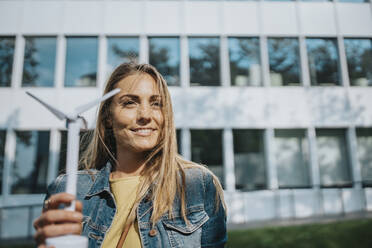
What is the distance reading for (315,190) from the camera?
31.7 feet

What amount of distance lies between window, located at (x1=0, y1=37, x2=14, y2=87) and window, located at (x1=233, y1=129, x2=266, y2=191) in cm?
931

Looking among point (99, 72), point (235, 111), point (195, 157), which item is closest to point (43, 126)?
point (99, 72)

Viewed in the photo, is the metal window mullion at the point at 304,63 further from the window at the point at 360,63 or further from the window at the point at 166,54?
the window at the point at 166,54

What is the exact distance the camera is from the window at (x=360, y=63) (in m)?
7.44

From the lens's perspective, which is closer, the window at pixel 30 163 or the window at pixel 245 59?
the window at pixel 30 163

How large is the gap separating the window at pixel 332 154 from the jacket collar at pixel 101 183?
10.5 metres

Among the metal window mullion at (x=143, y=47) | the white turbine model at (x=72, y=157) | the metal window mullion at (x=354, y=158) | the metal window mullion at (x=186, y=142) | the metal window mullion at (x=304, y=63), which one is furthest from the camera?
the metal window mullion at (x=304, y=63)

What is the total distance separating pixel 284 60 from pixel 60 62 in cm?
939

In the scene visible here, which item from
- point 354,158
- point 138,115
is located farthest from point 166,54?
point 138,115

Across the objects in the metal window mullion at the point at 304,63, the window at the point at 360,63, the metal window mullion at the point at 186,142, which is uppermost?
the metal window mullion at the point at 304,63

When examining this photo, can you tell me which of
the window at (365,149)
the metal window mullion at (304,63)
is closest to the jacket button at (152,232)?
the metal window mullion at (304,63)

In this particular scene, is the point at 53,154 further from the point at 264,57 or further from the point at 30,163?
the point at 264,57

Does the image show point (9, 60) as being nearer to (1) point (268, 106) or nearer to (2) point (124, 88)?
(1) point (268, 106)

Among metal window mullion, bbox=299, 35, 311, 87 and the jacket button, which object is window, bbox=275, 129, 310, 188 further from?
the jacket button
